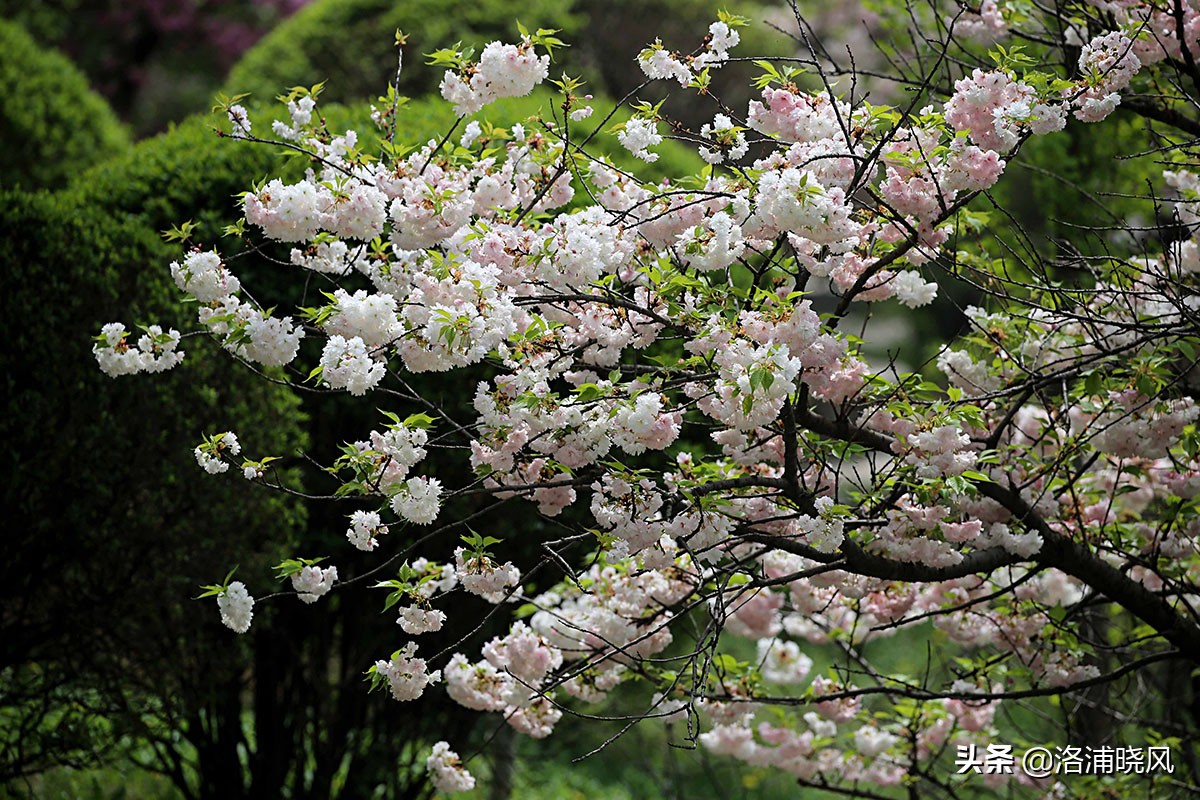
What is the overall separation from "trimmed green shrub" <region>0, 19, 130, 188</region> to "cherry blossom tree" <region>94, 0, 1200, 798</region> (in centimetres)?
672

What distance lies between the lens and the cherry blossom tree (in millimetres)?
2590

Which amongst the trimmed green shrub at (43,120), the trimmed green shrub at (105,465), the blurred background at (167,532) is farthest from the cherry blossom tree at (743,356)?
the trimmed green shrub at (43,120)

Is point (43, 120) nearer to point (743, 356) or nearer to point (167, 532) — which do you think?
point (167, 532)

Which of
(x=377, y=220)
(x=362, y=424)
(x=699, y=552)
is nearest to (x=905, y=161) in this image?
(x=699, y=552)

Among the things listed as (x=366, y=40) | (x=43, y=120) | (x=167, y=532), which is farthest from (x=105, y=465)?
(x=366, y=40)

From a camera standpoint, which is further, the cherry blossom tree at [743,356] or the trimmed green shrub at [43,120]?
the trimmed green shrub at [43,120]

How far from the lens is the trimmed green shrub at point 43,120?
9.34 m

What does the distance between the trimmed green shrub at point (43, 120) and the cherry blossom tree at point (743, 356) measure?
6.72 m

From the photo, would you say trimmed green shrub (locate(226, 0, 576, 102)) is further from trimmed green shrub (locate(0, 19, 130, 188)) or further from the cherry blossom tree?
the cherry blossom tree

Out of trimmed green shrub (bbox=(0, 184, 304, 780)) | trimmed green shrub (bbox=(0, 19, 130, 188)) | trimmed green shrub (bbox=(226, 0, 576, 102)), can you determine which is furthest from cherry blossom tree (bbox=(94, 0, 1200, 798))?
trimmed green shrub (bbox=(0, 19, 130, 188))

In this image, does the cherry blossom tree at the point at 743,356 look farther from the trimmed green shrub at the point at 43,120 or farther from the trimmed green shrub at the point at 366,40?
the trimmed green shrub at the point at 43,120

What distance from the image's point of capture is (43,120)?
9516 mm

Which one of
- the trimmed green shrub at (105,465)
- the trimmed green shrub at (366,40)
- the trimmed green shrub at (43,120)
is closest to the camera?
the trimmed green shrub at (105,465)

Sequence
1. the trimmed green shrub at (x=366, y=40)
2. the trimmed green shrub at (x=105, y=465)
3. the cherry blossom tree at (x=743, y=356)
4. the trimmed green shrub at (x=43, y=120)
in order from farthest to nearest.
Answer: the trimmed green shrub at (x=366, y=40) < the trimmed green shrub at (x=43, y=120) < the trimmed green shrub at (x=105, y=465) < the cherry blossom tree at (x=743, y=356)
